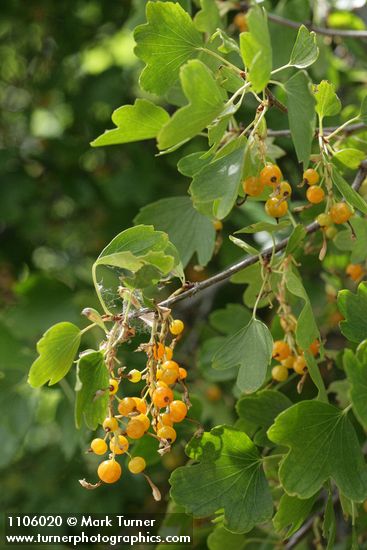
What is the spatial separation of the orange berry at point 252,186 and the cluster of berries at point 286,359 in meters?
0.28

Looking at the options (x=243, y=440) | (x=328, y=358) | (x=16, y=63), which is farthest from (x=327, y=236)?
(x=16, y=63)

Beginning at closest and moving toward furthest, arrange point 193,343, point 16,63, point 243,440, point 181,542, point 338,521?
point 243,440 → point 181,542 → point 338,521 → point 193,343 → point 16,63

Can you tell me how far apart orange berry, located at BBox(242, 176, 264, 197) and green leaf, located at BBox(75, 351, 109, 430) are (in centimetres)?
31

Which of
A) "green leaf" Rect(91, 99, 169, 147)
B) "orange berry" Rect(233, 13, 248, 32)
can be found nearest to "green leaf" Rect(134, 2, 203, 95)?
"green leaf" Rect(91, 99, 169, 147)

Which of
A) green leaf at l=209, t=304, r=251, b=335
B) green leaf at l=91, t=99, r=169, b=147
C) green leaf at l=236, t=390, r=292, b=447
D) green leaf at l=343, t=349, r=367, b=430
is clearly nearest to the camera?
green leaf at l=343, t=349, r=367, b=430

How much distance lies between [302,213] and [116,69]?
1.49 meters

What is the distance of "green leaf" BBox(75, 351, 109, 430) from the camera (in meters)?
0.95

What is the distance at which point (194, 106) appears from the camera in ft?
3.01

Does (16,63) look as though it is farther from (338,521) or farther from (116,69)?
(338,521)

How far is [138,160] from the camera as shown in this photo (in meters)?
2.52

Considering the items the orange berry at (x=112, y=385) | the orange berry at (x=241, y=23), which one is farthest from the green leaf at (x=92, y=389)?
the orange berry at (x=241, y=23)

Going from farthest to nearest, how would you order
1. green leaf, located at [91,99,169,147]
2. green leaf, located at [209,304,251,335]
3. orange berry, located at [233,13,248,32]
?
1. orange berry, located at [233,13,248,32]
2. green leaf, located at [209,304,251,335]
3. green leaf, located at [91,99,169,147]

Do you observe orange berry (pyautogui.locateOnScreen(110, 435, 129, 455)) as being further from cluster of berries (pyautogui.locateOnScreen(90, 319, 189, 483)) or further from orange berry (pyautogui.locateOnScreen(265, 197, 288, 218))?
orange berry (pyautogui.locateOnScreen(265, 197, 288, 218))

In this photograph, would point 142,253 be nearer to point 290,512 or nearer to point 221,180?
point 221,180
